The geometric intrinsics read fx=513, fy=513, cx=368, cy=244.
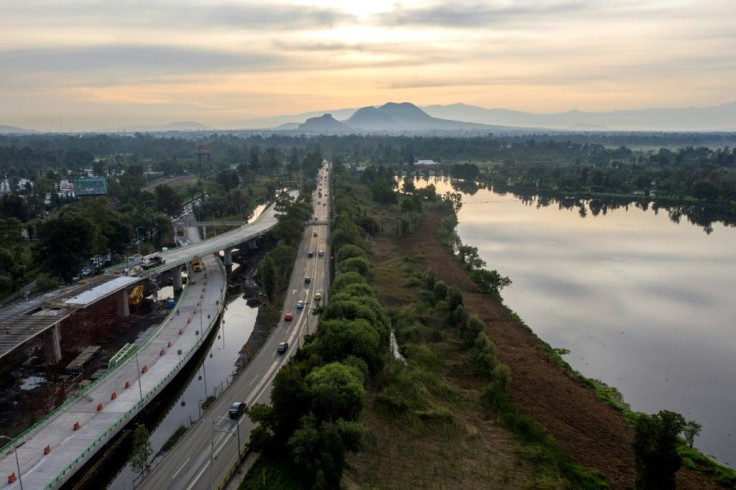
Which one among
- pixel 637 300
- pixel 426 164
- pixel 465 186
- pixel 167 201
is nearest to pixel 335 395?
pixel 637 300

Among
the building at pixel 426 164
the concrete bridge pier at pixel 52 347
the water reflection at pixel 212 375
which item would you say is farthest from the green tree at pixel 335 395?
the building at pixel 426 164

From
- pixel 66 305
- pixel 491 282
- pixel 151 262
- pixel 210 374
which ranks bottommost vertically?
pixel 210 374

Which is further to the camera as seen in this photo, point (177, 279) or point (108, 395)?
point (177, 279)

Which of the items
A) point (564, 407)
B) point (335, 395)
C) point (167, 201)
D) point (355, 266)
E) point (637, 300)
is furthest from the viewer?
point (167, 201)

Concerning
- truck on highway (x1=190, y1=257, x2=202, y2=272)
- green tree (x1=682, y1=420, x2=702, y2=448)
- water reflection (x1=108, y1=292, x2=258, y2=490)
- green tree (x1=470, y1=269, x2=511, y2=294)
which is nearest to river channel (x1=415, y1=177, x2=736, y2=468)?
green tree (x1=682, y1=420, x2=702, y2=448)

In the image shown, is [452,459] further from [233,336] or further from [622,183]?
[622,183]

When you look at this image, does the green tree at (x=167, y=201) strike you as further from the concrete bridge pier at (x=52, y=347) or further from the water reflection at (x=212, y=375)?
the concrete bridge pier at (x=52, y=347)

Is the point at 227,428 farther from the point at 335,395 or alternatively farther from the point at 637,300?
the point at 637,300

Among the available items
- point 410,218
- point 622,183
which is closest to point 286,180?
point 410,218
